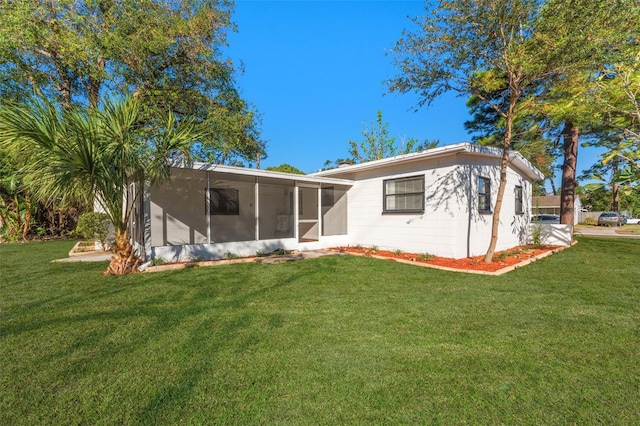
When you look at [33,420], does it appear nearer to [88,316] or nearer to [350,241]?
[88,316]

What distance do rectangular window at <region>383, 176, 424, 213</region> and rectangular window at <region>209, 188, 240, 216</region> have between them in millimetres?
4922

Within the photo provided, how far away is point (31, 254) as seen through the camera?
8.52 m

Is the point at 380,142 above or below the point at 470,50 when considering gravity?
above

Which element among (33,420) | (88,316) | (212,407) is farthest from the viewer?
(88,316)

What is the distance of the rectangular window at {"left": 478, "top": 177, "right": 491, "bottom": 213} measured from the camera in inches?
317

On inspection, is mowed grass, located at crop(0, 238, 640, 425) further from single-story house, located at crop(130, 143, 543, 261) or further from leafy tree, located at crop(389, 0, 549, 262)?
leafy tree, located at crop(389, 0, 549, 262)

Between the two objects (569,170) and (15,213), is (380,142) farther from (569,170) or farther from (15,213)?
(15,213)

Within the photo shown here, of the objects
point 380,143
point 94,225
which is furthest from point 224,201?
point 380,143

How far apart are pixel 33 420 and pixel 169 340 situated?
3.66 ft

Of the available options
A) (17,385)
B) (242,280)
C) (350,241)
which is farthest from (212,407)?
(350,241)

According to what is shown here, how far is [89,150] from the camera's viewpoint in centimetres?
486

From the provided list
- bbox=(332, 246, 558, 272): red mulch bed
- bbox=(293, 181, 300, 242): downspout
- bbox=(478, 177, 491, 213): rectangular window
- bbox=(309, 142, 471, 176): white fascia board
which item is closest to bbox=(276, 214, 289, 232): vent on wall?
bbox=(293, 181, 300, 242): downspout

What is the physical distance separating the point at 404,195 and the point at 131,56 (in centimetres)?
960

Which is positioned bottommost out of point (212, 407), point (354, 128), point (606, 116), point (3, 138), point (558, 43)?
point (212, 407)
